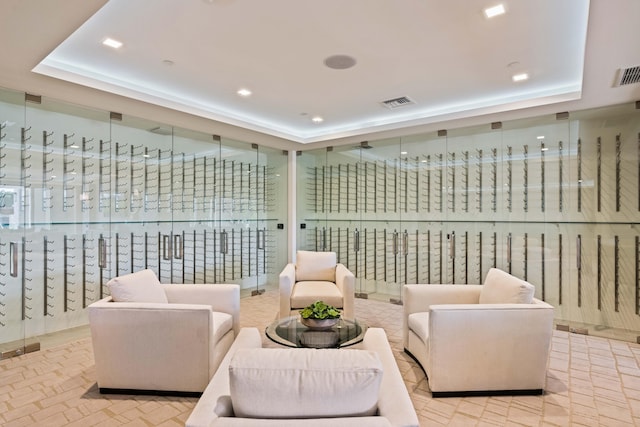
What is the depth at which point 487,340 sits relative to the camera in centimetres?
254

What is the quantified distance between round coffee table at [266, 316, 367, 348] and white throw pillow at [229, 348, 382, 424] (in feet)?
4.67

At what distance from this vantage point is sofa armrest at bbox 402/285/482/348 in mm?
3344

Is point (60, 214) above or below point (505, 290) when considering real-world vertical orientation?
above

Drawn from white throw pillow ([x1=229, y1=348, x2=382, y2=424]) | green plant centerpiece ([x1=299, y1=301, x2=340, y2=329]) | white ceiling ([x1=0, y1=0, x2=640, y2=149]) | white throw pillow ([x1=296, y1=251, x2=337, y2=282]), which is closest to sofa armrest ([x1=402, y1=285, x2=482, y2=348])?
green plant centerpiece ([x1=299, y1=301, x2=340, y2=329])

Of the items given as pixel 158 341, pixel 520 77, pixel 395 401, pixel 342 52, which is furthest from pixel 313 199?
pixel 395 401

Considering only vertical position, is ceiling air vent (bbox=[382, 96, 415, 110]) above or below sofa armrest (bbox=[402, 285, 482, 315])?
above

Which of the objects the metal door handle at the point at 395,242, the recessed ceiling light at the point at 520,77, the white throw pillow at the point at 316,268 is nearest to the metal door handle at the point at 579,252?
the recessed ceiling light at the point at 520,77

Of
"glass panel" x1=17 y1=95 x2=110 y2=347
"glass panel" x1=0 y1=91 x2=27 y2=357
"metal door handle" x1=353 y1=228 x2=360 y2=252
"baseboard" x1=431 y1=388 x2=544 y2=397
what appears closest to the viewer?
"baseboard" x1=431 y1=388 x2=544 y2=397

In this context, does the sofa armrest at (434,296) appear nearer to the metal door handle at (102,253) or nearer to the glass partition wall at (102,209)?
the glass partition wall at (102,209)

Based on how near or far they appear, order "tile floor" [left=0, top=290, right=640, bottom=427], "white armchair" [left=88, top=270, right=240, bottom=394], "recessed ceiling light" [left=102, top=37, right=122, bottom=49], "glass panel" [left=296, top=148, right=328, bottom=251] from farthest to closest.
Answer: "glass panel" [left=296, top=148, right=328, bottom=251]
"recessed ceiling light" [left=102, top=37, right=122, bottom=49]
"white armchair" [left=88, top=270, right=240, bottom=394]
"tile floor" [left=0, top=290, right=640, bottom=427]

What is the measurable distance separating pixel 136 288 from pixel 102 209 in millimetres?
2010

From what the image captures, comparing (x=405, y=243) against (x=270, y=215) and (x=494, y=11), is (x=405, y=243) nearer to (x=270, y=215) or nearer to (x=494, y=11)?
(x=270, y=215)

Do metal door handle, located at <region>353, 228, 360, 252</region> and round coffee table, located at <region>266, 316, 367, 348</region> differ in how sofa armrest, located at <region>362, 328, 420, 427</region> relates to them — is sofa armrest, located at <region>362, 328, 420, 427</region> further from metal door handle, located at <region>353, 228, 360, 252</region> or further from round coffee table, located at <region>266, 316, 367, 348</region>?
metal door handle, located at <region>353, 228, 360, 252</region>

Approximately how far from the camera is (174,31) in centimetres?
271
